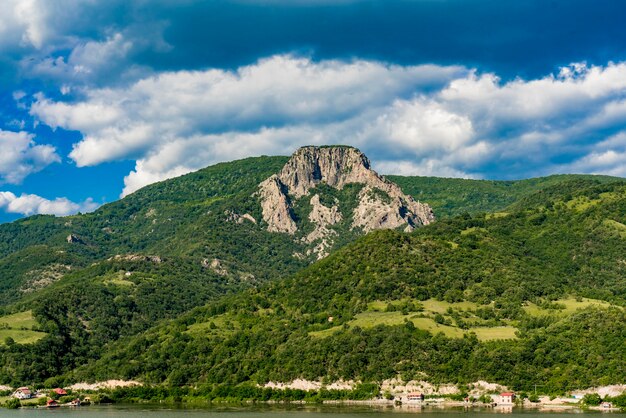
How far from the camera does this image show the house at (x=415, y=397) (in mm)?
194375

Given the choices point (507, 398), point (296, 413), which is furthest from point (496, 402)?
point (296, 413)

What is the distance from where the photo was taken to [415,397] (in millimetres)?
195375

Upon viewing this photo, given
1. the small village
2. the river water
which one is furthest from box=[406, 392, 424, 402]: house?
the river water

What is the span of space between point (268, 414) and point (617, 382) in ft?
275

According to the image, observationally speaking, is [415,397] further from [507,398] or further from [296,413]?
[296,413]

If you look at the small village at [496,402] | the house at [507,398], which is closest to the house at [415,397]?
the small village at [496,402]

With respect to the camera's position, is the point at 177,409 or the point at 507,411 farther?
the point at 177,409

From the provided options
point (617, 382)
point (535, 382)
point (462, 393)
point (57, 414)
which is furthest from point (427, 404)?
point (57, 414)

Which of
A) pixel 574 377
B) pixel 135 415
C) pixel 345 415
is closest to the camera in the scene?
pixel 345 415

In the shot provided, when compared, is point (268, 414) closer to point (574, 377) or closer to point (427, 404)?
point (427, 404)

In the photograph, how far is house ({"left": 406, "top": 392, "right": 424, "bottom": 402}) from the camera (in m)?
194

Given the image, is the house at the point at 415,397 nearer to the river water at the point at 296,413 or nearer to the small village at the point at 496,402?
the small village at the point at 496,402

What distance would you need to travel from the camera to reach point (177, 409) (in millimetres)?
196750

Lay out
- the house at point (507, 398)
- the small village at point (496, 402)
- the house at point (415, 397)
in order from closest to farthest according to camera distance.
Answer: the small village at point (496, 402)
the house at point (507, 398)
the house at point (415, 397)
